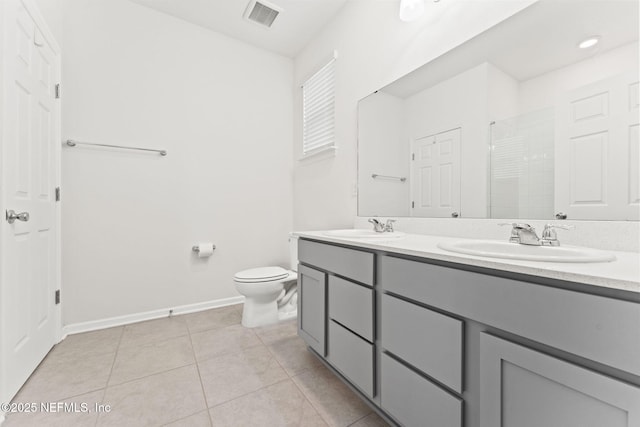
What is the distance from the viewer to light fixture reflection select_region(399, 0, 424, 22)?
4.76 ft

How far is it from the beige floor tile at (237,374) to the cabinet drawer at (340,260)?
641 mm

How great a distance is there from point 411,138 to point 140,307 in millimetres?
2474

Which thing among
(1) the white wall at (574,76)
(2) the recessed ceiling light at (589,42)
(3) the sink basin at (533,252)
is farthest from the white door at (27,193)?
(2) the recessed ceiling light at (589,42)

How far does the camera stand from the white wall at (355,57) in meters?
1.33

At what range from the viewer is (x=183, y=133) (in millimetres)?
2350

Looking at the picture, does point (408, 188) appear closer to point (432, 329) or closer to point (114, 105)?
point (432, 329)

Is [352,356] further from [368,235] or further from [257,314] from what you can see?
[257,314]

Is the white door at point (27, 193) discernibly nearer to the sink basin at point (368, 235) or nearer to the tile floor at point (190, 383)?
the tile floor at point (190, 383)

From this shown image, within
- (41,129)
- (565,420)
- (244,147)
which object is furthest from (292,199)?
(565,420)

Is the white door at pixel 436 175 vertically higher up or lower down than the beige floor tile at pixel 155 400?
higher up

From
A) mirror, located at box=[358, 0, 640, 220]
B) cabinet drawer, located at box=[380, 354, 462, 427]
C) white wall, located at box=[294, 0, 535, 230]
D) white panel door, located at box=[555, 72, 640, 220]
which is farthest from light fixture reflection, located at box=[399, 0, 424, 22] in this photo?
cabinet drawer, located at box=[380, 354, 462, 427]

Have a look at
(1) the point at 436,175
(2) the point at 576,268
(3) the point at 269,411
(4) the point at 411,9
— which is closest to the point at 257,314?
(3) the point at 269,411

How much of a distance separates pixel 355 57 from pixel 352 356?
205 cm

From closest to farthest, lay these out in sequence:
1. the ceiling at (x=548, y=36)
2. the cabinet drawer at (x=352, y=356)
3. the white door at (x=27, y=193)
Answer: the ceiling at (x=548, y=36), the cabinet drawer at (x=352, y=356), the white door at (x=27, y=193)
